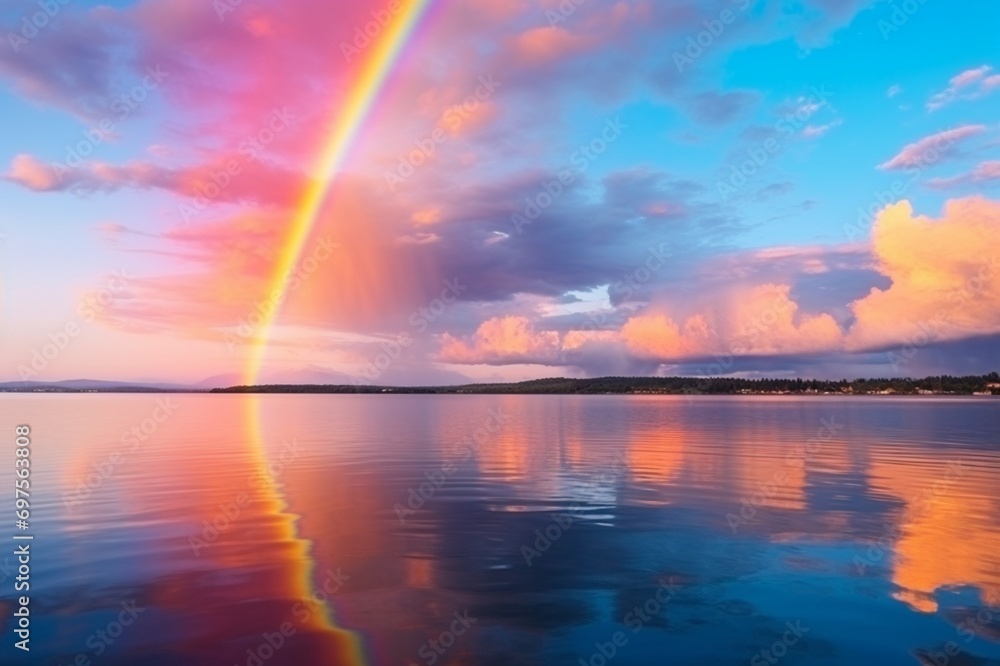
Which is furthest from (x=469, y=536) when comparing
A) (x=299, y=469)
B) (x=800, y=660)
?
(x=299, y=469)

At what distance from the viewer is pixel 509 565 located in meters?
20.5

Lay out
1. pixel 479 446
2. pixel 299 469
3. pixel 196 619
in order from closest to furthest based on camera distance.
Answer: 1. pixel 196 619
2. pixel 299 469
3. pixel 479 446

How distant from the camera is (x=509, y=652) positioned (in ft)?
45.5

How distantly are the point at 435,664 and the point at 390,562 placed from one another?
7596 millimetres

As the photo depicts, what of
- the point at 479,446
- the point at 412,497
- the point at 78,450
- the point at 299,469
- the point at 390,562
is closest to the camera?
the point at 390,562

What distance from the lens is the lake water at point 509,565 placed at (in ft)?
47.4

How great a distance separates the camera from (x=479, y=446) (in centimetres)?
5897

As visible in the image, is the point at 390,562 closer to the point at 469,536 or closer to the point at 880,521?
the point at 469,536

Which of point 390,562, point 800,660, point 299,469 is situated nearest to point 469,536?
point 390,562

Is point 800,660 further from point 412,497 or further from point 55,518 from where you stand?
point 55,518

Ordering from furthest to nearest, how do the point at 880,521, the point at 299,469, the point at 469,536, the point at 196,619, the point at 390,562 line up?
the point at 299,469, the point at 880,521, the point at 469,536, the point at 390,562, the point at 196,619

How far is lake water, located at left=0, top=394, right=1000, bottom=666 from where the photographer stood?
47.4 ft

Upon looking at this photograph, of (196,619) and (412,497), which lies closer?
(196,619)

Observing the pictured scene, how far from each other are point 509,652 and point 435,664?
5.19 ft
